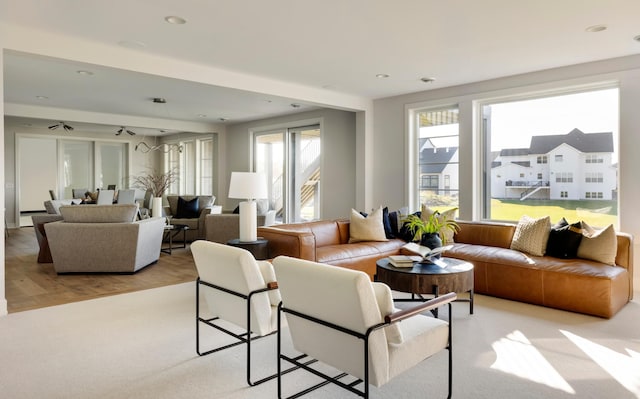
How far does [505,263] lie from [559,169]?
69.4 inches

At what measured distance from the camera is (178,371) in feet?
8.98

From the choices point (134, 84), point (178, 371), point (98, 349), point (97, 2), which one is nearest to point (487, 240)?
point (178, 371)

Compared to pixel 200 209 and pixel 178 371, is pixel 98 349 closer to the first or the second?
pixel 178 371

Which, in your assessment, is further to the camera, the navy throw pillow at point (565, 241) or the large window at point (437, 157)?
the large window at point (437, 157)

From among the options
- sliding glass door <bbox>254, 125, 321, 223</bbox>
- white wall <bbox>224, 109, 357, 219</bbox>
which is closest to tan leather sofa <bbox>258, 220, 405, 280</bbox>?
white wall <bbox>224, 109, 357, 219</bbox>

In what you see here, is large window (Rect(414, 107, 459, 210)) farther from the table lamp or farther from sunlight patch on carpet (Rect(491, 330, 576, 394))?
sunlight patch on carpet (Rect(491, 330, 576, 394))

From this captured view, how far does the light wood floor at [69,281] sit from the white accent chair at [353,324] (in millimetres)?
3113

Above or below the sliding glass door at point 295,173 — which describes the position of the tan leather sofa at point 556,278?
below

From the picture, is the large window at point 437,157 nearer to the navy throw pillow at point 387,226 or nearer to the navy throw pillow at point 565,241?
the navy throw pillow at point 387,226

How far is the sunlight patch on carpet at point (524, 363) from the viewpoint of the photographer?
2.60 m

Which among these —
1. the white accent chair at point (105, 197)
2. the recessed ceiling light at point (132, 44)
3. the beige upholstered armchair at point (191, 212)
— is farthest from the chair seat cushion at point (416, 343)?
the white accent chair at point (105, 197)

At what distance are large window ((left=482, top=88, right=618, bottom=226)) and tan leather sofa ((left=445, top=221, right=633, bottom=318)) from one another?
0.99 meters

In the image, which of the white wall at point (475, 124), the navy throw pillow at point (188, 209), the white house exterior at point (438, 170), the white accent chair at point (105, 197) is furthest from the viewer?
the white accent chair at point (105, 197)

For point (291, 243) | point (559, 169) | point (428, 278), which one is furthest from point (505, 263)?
point (291, 243)
